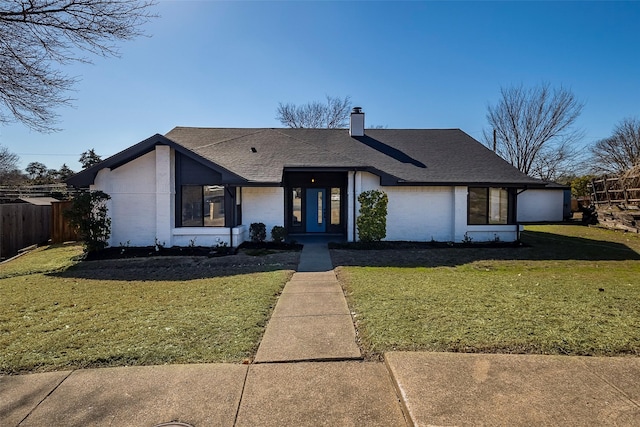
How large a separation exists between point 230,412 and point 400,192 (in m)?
11.9

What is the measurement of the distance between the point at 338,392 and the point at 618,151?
138 feet

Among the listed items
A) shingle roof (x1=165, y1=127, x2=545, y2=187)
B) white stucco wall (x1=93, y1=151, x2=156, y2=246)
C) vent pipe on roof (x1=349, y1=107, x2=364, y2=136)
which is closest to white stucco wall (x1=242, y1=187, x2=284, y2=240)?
shingle roof (x1=165, y1=127, x2=545, y2=187)

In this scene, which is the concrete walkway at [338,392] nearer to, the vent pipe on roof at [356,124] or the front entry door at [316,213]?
the front entry door at [316,213]

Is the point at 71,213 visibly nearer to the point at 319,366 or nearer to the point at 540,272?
the point at 319,366

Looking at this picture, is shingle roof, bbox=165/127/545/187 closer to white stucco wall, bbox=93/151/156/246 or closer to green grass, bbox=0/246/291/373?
white stucco wall, bbox=93/151/156/246

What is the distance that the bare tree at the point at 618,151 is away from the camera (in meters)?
32.4

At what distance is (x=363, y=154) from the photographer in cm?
1545

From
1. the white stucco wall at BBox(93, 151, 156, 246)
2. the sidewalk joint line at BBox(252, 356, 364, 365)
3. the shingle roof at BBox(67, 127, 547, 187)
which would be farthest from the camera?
the white stucco wall at BBox(93, 151, 156, 246)

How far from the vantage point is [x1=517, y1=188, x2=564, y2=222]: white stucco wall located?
80.9ft

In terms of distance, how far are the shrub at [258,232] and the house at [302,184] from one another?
38cm

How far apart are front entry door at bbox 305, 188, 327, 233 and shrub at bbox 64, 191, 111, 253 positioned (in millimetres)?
7962

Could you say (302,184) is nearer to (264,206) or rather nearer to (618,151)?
(264,206)

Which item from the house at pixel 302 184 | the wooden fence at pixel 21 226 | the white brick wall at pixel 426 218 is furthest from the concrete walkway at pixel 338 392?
the wooden fence at pixel 21 226

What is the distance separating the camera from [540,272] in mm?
8836
